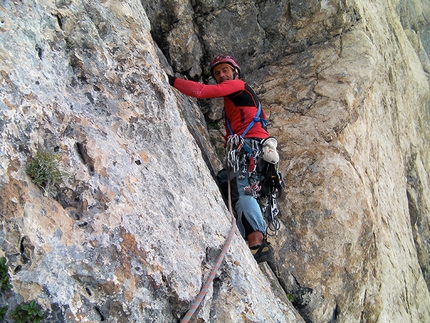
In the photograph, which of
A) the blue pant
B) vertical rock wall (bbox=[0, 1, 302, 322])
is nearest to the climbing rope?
vertical rock wall (bbox=[0, 1, 302, 322])

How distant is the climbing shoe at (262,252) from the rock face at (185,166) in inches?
A: 15.9

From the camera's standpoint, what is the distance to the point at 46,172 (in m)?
3.44

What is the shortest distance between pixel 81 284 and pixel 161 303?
81 centimetres

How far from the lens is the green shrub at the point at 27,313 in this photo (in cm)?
297

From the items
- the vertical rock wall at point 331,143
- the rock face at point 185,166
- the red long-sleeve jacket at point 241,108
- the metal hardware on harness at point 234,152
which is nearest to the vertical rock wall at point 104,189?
the rock face at point 185,166

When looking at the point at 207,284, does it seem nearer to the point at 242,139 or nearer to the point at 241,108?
the point at 242,139

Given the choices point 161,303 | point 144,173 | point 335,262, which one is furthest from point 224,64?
point 161,303

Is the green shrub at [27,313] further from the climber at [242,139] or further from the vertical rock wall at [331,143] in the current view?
the vertical rock wall at [331,143]

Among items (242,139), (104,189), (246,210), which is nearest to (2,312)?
(104,189)

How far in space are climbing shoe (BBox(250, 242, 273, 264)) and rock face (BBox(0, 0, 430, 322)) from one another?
40cm

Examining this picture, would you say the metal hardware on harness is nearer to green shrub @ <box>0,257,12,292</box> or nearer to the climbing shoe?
the climbing shoe

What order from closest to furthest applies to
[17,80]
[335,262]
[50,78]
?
[17,80], [50,78], [335,262]

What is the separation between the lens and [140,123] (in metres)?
4.54

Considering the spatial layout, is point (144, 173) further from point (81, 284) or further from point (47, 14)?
point (47, 14)
